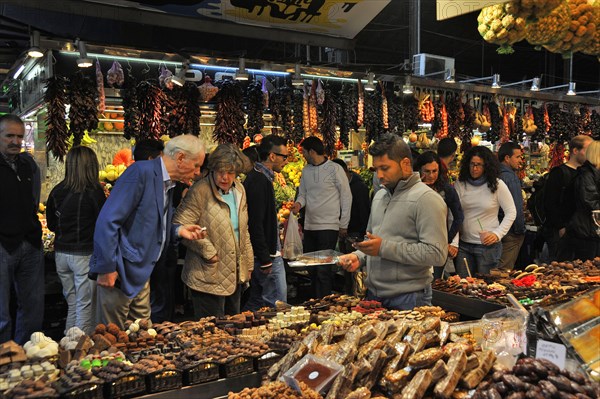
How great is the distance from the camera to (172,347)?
3246mm

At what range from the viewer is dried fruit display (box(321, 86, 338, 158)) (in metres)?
8.07

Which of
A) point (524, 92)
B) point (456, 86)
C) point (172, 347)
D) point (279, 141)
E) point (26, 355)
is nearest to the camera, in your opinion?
point (26, 355)

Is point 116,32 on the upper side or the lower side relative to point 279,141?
upper

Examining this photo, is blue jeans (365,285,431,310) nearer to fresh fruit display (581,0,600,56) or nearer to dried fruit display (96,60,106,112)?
fresh fruit display (581,0,600,56)

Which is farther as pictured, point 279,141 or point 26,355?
point 279,141

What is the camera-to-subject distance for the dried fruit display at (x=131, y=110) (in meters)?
6.54

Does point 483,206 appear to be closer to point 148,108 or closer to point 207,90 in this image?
point 207,90

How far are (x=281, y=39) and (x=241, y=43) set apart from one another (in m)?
9.90

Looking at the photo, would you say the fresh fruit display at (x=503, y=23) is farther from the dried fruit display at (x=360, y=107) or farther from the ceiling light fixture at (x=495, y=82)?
the ceiling light fixture at (x=495, y=82)

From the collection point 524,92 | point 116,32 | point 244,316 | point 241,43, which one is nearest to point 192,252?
point 244,316

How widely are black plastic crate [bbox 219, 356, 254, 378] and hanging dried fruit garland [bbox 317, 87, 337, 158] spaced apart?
213 inches

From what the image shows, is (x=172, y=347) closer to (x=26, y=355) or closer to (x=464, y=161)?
(x=26, y=355)

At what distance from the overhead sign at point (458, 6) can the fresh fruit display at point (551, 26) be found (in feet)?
1.70

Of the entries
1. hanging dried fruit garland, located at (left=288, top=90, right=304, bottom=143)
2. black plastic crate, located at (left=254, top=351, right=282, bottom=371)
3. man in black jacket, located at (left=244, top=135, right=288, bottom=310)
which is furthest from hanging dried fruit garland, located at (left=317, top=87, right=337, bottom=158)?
black plastic crate, located at (left=254, top=351, right=282, bottom=371)
